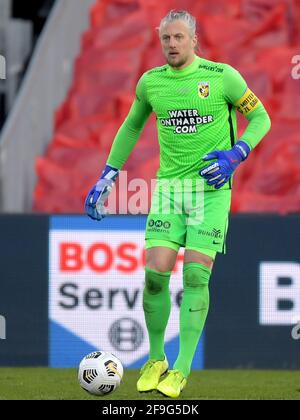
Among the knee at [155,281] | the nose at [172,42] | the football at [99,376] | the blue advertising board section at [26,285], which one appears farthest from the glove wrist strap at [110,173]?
the blue advertising board section at [26,285]

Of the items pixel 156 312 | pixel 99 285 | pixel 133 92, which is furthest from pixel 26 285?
pixel 133 92

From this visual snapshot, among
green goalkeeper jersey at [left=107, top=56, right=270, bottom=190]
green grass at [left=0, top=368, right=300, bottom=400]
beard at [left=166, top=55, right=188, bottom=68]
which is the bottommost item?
green grass at [left=0, top=368, right=300, bottom=400]

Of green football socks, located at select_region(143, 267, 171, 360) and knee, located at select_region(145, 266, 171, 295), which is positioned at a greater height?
knee, located at select_region(145, 266, 171, 295)

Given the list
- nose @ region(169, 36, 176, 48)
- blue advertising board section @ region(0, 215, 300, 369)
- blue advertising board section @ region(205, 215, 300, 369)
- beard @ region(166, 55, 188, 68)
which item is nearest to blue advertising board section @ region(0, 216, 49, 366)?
blue advertising board section @ region(0, 215, 300, 369)

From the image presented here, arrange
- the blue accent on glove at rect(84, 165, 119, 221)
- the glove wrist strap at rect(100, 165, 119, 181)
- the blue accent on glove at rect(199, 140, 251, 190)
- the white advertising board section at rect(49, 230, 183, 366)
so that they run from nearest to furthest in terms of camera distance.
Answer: the blue accent on glove at rect(199, 140, 251, 190), the blue accent on glove at rect(84, 165, 119, 221), the glove wrist strap at rect(100, 165, 119, 181), the white advertising board section at rect(49, 230, 183, 366)

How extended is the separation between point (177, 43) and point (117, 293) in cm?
337

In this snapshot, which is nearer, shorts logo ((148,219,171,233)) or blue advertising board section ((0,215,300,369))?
shorts logo ((148,219,171,233))

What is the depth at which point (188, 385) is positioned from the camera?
7820 millimetres

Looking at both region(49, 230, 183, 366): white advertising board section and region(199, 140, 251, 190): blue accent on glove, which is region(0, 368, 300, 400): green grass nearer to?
region(49, 230, 183, 366): white advertising board section

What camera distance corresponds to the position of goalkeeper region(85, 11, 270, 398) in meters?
6.65

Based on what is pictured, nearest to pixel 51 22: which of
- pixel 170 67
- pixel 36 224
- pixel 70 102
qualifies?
pixel 70 102

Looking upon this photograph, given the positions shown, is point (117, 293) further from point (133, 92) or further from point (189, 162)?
point (133, 92)

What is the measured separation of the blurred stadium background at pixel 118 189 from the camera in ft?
31.8

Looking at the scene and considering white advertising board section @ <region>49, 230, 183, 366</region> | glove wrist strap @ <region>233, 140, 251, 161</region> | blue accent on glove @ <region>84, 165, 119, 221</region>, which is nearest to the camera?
glove wrist strap @ <region>233, 140, 251, 161</region>
